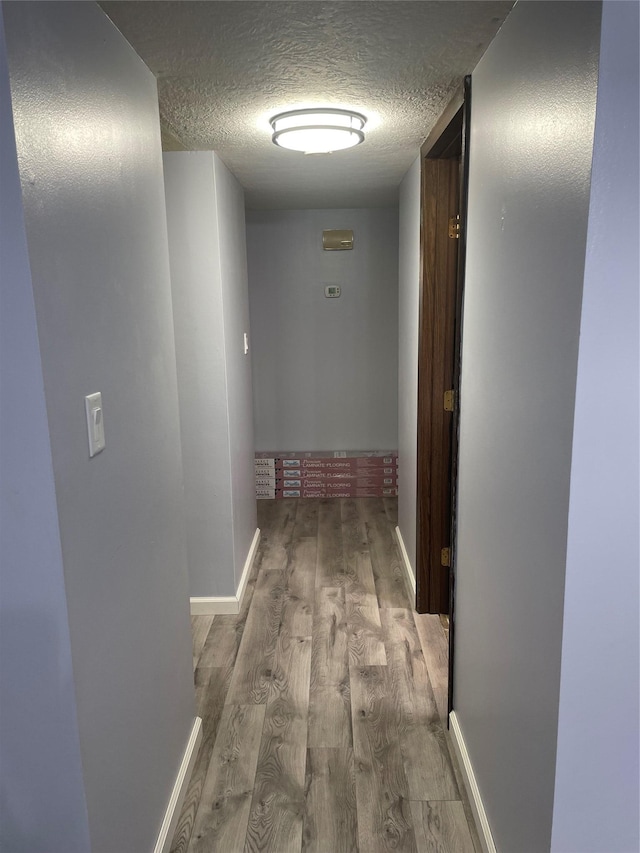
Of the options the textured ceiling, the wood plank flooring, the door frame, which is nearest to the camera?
the textured ceiling

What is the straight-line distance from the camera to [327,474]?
5.04 meters

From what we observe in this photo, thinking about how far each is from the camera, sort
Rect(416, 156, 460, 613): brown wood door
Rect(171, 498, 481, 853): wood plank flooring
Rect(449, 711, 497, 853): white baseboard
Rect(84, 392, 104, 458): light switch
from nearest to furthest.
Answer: Rect(84, 392, 104, 458): light switch, Rect(449, 711, 497, 853): white baseboard, Rect(171, 498, 481, 853): wood plank flooring, Rect(416, 156, 460, 613): brown wood door

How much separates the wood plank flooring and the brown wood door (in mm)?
265

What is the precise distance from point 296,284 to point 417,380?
7.47 feet

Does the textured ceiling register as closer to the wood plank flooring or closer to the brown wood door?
the brown wood door

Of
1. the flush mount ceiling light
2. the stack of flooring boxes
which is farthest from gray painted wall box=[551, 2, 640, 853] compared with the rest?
the stack of flooring boxes

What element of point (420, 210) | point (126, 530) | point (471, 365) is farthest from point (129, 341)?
point (420, 210)

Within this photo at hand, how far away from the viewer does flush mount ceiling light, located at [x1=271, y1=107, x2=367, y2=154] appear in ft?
7.40

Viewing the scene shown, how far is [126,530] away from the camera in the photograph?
58.7 inches

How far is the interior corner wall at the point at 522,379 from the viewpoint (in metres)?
1.12

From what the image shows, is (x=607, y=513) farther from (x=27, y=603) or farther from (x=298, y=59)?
(x=298, y=59)

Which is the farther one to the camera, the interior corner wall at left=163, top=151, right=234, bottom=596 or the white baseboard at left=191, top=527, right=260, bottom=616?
the white baseboard at left=191, top=527, right=260, bottom=616

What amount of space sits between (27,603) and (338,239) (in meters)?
4.15

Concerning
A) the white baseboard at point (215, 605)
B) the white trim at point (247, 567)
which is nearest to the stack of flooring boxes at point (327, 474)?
the white trim at point (247, 567)
